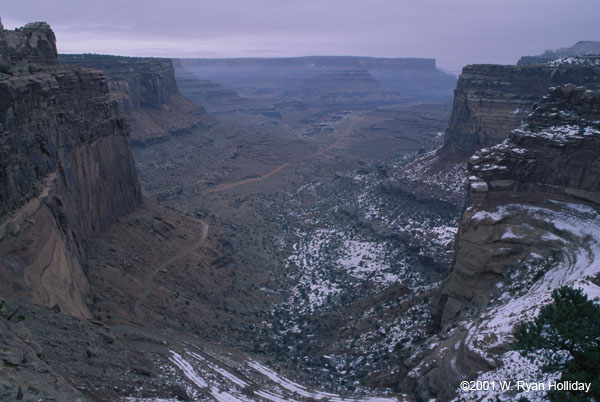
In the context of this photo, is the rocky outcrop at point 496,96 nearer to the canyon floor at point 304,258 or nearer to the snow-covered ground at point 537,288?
the canyon floor at point 304,258

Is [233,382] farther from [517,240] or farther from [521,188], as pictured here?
[521,188]

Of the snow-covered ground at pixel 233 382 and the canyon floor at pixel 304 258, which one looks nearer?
the snow-covered ground at pixel 233 382

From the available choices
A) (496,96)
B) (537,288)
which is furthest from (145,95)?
(537,288)

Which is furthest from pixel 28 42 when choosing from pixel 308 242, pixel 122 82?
pixel 122 82

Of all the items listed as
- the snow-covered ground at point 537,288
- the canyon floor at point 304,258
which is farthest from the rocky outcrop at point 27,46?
the snow-covered ground at point 537,288

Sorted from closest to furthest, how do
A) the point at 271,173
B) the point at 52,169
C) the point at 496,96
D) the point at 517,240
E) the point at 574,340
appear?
1. the point at 574,340
2. the point at 517,240
3. the point at 52,169
4. the point at 496,96
5. the point at 271,173

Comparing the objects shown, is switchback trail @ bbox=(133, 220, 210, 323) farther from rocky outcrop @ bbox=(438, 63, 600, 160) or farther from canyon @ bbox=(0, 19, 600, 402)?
rocky outcrop @ bbox=(438, 63, 600, 160)
